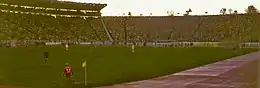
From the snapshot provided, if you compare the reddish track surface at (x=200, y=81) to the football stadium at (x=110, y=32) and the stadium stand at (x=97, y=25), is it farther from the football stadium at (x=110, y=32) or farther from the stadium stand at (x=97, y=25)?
the stadium stand at (x=97, y=25)

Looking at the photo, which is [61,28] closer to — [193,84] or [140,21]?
[140,21]

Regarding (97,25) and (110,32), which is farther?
(97,25)

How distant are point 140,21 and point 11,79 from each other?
125 m

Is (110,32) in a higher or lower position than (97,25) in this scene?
lower

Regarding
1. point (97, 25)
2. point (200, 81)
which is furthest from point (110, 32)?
point (200, 81)

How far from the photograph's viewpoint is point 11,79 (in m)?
21.9

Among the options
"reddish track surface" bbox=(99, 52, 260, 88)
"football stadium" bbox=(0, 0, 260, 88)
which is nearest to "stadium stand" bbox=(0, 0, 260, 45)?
"football stadium" bbox=(0, 0, 260, 88)

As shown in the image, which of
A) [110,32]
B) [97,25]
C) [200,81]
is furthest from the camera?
[97,25]

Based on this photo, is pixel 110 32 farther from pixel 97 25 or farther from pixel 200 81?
pixel 200 81

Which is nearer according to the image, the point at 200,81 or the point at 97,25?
the point at 200,81

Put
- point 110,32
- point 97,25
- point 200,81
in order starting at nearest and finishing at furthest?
point 200,81
point 110,32
point 97,25

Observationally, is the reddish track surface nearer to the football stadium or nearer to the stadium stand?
the football stadium

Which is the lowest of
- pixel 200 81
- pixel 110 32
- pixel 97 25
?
pixel 200 81

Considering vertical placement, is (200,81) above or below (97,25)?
below
